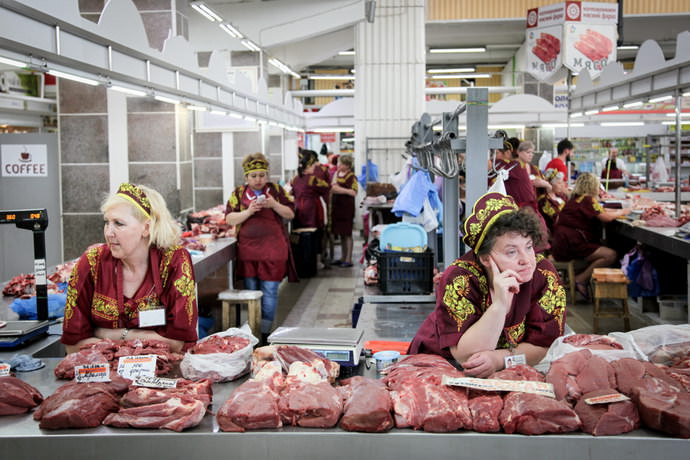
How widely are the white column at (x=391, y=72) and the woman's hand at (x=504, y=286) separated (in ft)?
37.3

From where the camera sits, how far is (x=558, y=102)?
15969 mm

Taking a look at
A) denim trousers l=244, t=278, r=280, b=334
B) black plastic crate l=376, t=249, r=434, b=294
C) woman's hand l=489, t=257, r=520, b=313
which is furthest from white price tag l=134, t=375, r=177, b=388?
denim trousers l=244, t=278, r=280, b=334

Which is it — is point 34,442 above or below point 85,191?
below

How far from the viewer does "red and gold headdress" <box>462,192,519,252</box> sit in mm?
2665

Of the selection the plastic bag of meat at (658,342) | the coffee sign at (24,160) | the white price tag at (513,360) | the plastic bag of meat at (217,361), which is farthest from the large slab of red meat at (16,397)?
the coffee sign at (24,160)

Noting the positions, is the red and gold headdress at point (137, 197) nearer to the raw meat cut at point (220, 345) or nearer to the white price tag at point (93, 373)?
the raw meat cut at point (220, 345)

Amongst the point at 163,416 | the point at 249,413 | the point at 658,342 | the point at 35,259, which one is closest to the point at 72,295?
the point at 35,259

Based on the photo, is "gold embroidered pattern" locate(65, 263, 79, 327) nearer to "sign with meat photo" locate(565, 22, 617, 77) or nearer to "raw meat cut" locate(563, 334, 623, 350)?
"raw meat cut" locate(563, 334, 623, 350)

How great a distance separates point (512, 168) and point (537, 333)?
5.08 m

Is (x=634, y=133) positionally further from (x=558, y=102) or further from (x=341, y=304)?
(x=341, y=304)

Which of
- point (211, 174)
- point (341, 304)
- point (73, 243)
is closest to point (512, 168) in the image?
point (341, 304)

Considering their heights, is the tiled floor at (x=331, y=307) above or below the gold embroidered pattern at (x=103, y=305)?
below

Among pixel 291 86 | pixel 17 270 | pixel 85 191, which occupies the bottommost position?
pixel 17 270

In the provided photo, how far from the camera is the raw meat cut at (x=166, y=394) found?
6.93 ft
